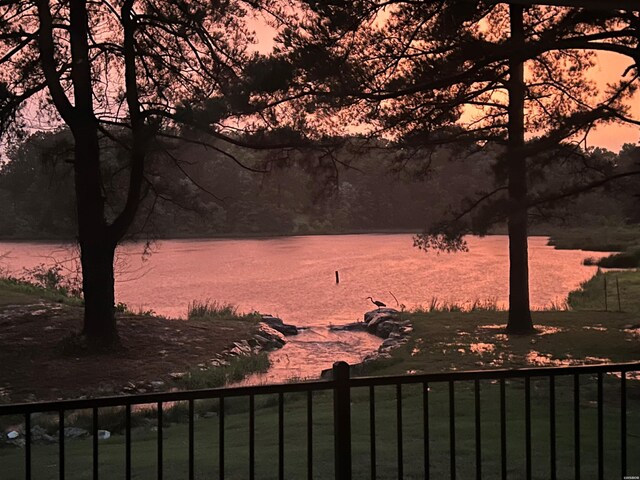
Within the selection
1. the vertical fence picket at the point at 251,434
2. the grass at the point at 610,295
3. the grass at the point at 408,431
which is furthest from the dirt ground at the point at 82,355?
the grass at the point at 610,295

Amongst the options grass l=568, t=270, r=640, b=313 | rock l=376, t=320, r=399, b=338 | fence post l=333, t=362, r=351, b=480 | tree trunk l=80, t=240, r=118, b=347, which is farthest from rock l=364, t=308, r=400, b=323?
fence post l=333, t=362, r=351, b=480

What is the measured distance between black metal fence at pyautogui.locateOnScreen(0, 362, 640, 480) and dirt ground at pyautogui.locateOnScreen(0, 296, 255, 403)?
96.6 inches

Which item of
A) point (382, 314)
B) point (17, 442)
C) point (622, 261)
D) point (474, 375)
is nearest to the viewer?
point (474, 375)

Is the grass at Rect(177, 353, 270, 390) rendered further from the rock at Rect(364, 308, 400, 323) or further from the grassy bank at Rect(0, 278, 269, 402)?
the rock at Rect(364, 308, 400, 323)

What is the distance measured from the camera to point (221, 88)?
14742 millimetres

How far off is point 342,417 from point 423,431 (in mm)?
3116

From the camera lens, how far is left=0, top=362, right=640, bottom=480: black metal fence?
141 inches

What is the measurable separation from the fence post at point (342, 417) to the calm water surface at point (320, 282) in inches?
478

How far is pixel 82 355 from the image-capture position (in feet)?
50.9

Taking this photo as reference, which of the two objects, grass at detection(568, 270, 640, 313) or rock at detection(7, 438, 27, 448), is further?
grass at detection(568, 270, 640, 313)

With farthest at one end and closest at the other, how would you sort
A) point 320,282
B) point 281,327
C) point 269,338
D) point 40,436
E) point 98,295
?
point 320,282
point 281,327
point 269,338
point 98,295
point 40,436

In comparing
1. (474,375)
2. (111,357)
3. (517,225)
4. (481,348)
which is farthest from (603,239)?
(474,375)

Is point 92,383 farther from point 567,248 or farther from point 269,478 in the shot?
point 567,248

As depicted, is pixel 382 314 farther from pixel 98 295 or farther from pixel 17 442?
pixel 17 442
